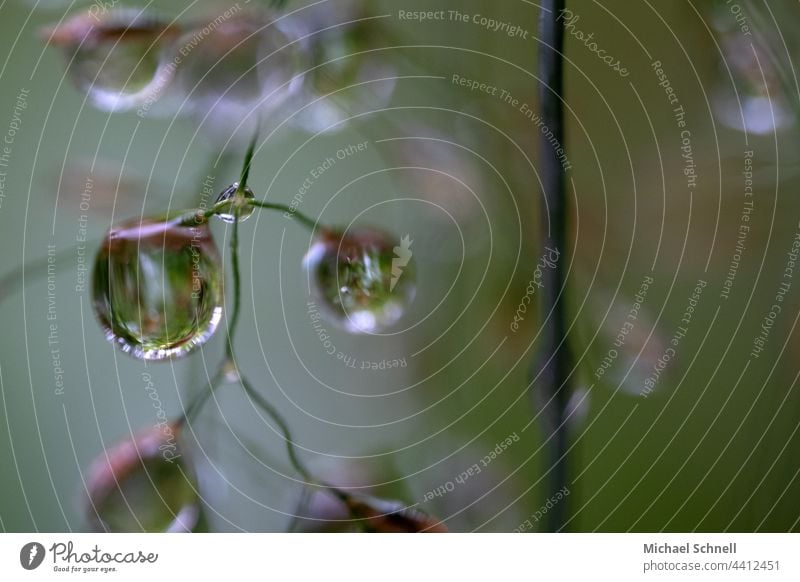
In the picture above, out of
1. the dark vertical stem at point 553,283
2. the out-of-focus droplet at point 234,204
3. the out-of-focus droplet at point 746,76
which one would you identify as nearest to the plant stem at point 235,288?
the out-of-focus droplet at point 234,204

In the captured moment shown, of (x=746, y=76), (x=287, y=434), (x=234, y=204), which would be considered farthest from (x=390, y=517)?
(x=746, y=76)

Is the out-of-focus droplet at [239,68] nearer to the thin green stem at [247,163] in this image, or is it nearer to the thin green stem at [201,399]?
the thin green stem at [247,163]

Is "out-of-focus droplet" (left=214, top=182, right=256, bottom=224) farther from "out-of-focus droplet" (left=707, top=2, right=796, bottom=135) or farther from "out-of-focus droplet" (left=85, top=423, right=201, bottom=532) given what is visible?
"out-of-focus droplet" (left=707, top=2, right=796, bottom=135)

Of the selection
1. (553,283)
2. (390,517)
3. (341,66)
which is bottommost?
(390,517)

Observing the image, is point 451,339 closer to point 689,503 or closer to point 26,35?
point 689,503

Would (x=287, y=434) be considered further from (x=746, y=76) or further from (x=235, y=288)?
(x=746, y=76)

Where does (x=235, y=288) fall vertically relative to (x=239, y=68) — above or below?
below
